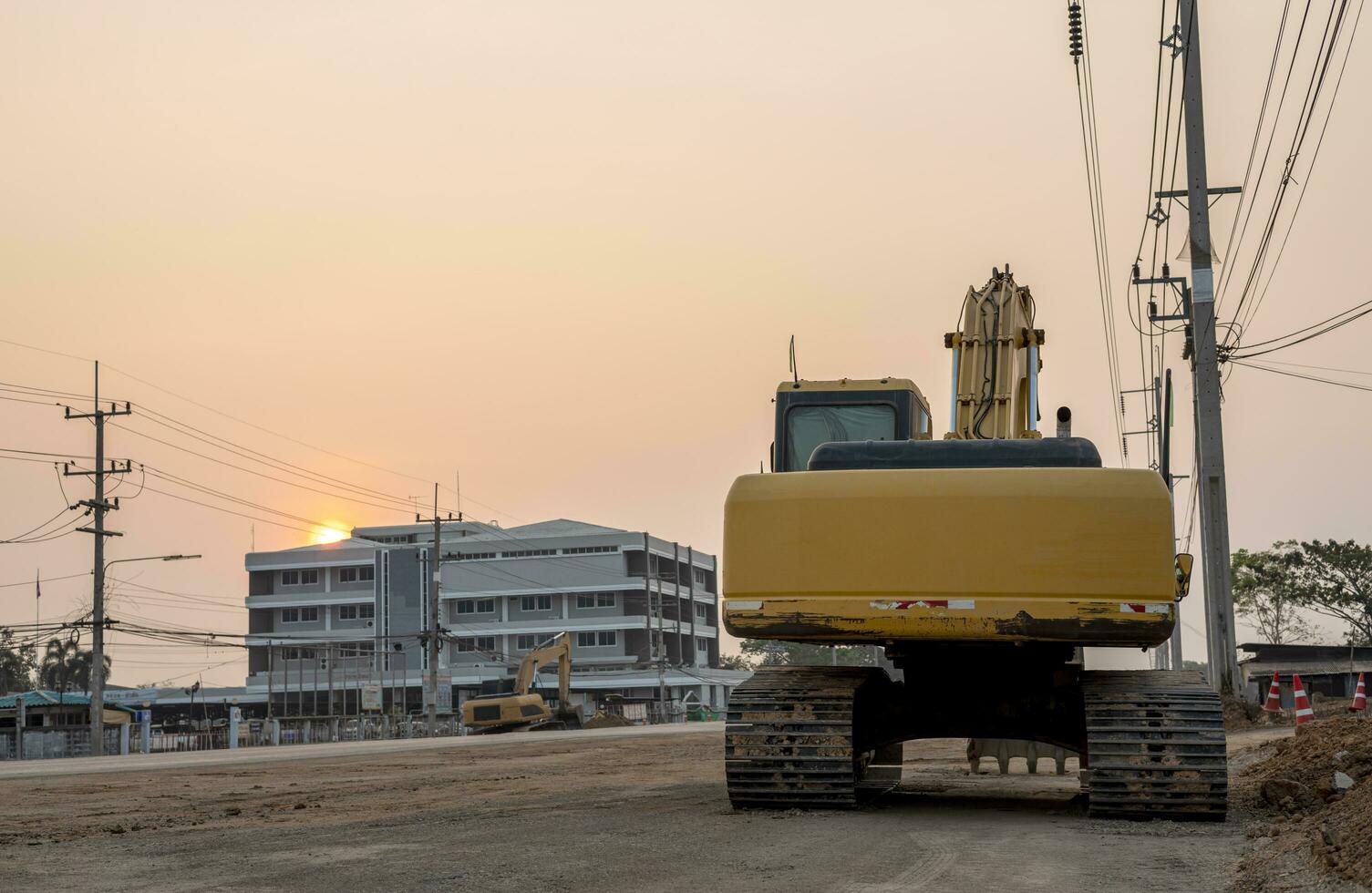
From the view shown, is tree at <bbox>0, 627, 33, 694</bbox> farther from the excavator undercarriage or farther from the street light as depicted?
the excavator undercarriage

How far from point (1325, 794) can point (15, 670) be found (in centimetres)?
13799

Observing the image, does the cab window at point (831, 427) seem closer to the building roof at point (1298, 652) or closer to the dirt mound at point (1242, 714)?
the dirt mound at point (1242, 714)

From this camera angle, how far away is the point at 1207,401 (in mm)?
26750

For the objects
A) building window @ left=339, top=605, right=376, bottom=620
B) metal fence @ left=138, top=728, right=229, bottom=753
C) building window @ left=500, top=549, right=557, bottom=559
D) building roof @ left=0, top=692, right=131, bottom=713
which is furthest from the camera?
building window @ left=339, top=605, right=376, bottom=620

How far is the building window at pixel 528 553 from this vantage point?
121938 mm

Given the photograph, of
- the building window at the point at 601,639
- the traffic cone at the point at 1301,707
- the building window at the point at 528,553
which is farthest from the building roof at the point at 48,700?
the traffic cone at the point at 1301,707

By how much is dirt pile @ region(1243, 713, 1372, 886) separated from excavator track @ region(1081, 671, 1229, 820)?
60 centimetres

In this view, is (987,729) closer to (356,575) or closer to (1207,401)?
(1207,401)

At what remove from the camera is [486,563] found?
121m

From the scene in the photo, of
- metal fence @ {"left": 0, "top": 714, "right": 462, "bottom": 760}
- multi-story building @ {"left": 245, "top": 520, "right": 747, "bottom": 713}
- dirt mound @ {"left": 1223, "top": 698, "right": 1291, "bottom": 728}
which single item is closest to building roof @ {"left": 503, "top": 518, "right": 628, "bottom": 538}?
multi-story building @ {"left": 245, "top": 520, "right": 747, "bottom": 713}

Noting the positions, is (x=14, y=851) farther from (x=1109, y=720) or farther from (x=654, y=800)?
(x=1109, y=720)

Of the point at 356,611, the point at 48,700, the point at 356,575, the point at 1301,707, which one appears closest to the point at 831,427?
the point at 1301,707

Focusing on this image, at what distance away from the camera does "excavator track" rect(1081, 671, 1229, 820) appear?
11.3m

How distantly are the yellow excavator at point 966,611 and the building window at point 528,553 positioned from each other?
110 m
